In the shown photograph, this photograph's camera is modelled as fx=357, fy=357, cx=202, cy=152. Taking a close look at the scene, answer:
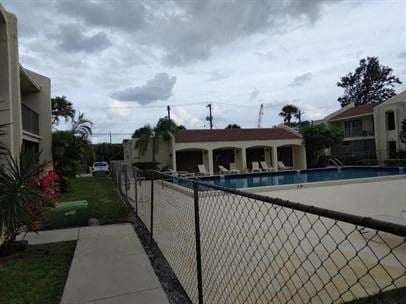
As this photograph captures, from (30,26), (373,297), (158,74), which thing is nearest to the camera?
(373,297)

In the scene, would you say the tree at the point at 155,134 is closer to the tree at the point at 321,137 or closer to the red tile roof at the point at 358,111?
the tree at the point at 321,137

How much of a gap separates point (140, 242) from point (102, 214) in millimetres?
3850

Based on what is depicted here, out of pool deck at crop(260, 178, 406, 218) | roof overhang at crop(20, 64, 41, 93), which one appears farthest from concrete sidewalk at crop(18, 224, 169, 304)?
roof overhang at crop(20, 64, 41, 93)

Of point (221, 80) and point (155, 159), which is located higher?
point (221, 80)

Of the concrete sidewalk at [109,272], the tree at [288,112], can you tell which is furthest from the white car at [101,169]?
the tree at [288,112]

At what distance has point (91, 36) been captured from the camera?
13547mm

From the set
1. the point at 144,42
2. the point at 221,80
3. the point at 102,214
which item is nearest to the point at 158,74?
the point at 221,80

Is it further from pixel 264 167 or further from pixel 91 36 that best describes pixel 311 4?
pixel 264 167

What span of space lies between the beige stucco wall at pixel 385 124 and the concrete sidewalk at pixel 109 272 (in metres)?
30.7

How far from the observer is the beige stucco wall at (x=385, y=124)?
3203 centimetres

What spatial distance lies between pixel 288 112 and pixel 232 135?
114 feet

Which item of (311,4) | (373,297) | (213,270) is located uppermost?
(311,4)

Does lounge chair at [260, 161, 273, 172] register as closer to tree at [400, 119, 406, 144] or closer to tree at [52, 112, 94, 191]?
tree at [400, 119, 406, 144]

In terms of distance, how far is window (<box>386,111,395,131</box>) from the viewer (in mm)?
33344
